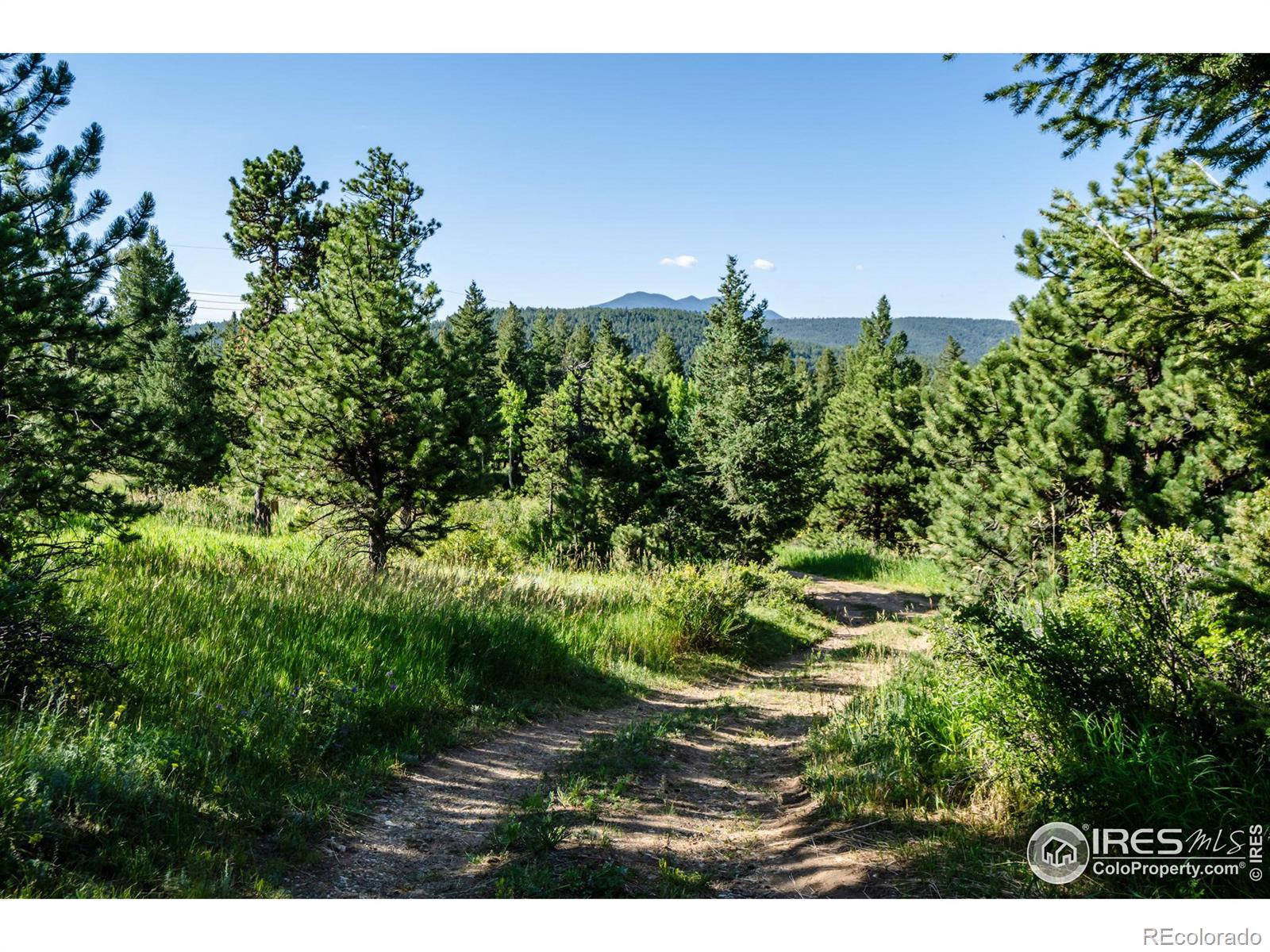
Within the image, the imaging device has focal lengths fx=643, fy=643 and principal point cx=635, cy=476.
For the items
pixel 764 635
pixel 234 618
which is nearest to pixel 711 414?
pixel 764 635

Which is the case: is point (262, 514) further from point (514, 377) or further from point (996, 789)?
point (514, 377)

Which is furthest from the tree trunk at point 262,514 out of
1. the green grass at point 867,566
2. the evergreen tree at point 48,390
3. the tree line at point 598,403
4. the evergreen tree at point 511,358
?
the evergreen tree at point 511,358

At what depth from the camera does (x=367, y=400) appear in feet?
31.9

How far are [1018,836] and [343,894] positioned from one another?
140 inches

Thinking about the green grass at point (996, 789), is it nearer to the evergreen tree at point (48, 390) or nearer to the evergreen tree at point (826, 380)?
the evergreen tree at point (48, 390)

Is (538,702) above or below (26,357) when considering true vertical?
below

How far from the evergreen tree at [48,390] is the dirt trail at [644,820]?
2.38 meters

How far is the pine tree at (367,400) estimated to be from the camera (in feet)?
31.6

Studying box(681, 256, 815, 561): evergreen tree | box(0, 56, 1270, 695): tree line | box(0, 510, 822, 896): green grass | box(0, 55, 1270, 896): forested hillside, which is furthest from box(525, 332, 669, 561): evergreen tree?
box(0, 510, 822, 896): green grass

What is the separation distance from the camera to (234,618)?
5730mm

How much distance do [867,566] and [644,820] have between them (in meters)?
19.3

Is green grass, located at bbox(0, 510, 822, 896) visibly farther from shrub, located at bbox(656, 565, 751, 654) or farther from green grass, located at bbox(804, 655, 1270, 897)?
green grass, located at bbox(804, 655, 1270, 897)

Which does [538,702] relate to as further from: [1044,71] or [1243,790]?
[1044,71]

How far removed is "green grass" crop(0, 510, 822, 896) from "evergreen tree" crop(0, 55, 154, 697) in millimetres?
464
